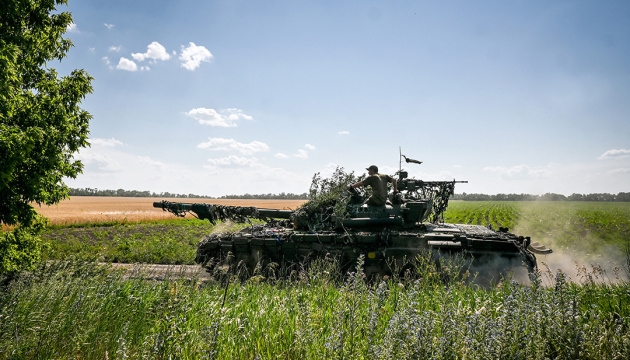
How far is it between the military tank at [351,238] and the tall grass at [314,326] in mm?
1767

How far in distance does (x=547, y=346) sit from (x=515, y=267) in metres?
4.88

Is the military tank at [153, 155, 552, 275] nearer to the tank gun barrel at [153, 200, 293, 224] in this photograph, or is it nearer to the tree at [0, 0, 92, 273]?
the tank gun barrel at [153, 200, 293, 224]

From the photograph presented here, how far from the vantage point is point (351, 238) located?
7.49m

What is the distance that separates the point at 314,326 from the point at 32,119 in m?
7.07

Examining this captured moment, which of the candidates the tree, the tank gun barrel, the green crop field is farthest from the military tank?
the tree

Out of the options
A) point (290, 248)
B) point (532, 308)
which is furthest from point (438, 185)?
point (532, 308)

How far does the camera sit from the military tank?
22.5ft

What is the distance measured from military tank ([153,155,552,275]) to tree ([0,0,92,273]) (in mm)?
2929

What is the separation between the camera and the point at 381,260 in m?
7.36

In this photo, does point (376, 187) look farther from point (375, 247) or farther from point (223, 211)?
point (223, 211)

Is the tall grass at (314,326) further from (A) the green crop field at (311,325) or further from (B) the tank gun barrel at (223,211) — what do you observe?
(B) the tank gun barrel at (223,211)

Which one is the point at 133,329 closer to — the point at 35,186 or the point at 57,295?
the point at 57,295

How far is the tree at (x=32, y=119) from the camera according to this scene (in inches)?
222

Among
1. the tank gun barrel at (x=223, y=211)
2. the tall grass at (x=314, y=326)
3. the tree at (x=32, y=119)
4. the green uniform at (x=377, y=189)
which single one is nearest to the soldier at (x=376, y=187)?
the green uniform at (x=377, y=189)
